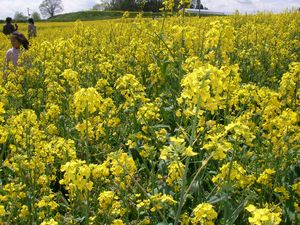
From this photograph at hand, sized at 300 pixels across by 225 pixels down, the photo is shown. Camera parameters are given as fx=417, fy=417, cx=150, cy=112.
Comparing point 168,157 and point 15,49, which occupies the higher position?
point 15,49

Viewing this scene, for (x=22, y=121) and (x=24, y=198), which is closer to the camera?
(x=24, y=198)

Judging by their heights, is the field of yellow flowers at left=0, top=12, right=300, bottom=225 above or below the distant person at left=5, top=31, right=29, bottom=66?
below

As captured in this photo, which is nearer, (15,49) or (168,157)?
(168,157)

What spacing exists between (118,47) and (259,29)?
10.5 ft

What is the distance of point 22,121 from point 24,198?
61cm

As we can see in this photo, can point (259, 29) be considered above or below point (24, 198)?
above

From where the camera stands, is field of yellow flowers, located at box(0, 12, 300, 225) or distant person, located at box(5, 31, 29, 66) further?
distant person, located at box(5, 31, 29, 66)

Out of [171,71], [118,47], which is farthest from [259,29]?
[171,71]

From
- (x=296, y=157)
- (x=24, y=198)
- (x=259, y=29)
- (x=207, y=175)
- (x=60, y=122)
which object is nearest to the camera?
(x=24, y=198)

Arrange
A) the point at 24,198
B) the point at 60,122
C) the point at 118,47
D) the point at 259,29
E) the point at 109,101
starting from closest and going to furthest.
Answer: the point at 24,198, the point at 109,101, the point at 60,122, the point at 118,47, the point at 259,29

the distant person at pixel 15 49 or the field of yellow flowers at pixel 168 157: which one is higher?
the distant person at pixel 15 49

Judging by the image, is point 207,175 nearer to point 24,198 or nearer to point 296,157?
point 296,157

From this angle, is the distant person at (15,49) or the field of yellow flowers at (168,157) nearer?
the field of yellow flowers at (168,157)

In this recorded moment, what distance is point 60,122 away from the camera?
409 cm
